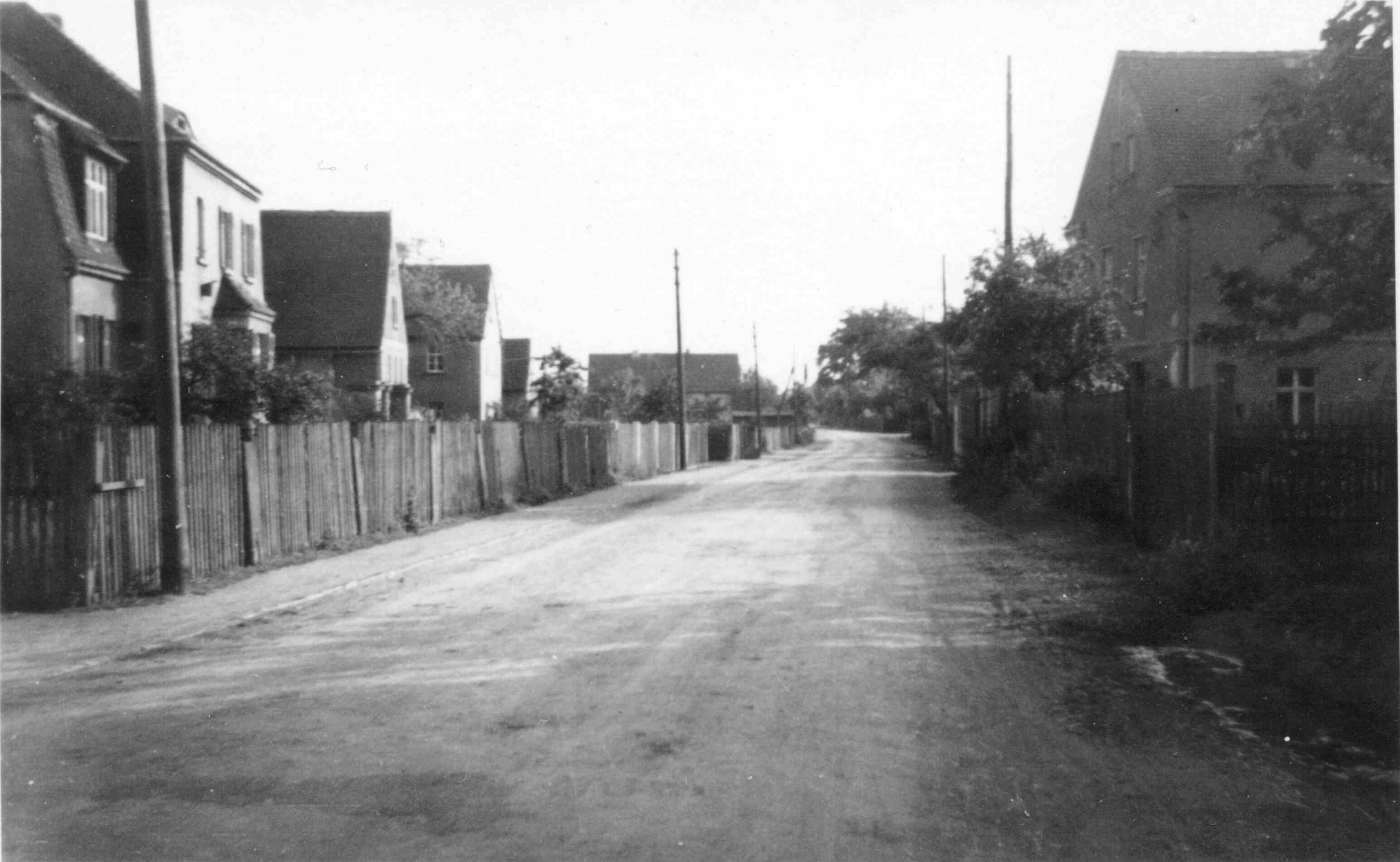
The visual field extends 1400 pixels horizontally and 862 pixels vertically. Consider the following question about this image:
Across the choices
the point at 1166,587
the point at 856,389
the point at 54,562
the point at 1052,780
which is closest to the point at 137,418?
the point at 54,562

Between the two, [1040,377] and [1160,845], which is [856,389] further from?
[1160,845]

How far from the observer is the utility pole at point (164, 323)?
11.4 meters

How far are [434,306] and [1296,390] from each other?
38778mm

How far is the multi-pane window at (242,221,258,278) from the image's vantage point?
30500 mm

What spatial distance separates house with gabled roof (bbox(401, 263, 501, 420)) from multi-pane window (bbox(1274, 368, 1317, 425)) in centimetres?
3736

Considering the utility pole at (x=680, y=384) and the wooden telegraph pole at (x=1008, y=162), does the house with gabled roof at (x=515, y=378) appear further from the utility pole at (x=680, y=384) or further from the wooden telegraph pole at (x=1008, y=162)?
the wooden telegraph pole at (x=1008, y=162)

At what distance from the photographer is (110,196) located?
24.6m

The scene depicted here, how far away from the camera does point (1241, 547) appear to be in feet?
38.5

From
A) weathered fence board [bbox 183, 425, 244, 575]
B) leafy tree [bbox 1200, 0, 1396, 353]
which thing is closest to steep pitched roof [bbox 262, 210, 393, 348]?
weathered fence board [bbox 183, 425, 244, 575]

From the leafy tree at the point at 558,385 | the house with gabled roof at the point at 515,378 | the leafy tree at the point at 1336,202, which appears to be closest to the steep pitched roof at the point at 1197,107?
the leafy tree at the point at 1336,202

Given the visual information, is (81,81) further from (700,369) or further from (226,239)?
(700,369)

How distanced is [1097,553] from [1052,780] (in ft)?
32.8

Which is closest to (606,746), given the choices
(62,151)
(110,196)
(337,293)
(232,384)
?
(232,384)

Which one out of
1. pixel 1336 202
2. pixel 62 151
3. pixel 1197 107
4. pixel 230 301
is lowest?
pixel 1336 202
